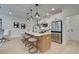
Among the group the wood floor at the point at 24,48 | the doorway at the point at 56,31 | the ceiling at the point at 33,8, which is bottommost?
the wood floor at the point at 24,48

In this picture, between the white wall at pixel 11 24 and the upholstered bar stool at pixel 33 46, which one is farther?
the upholstered bar stool at pixel 33 46

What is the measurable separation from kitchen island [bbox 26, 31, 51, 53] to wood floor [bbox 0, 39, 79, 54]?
0.10 meters

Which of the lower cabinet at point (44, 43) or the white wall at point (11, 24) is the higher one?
the white wall at point (11, 24)

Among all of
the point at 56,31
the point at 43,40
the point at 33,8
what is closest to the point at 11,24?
the point at 33,8

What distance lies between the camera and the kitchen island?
2205 millimetres

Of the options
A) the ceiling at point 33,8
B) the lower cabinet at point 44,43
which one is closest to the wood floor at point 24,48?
the lower cabinet at point 44,43

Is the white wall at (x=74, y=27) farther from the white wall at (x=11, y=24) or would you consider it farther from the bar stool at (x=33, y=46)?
the white wall at (x=11, y=24)

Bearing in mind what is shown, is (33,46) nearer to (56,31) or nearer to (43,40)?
(43,40)

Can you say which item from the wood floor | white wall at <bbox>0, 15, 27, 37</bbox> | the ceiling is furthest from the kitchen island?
the ceiling

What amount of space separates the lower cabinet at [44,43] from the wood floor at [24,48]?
0.31ft

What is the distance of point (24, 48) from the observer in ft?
7.23

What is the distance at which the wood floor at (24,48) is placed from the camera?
7.06 ft

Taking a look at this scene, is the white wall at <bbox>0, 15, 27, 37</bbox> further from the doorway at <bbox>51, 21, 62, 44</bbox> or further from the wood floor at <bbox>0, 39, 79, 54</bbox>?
the doorway at <bbox>51, 21, 62, 44</bbox>
